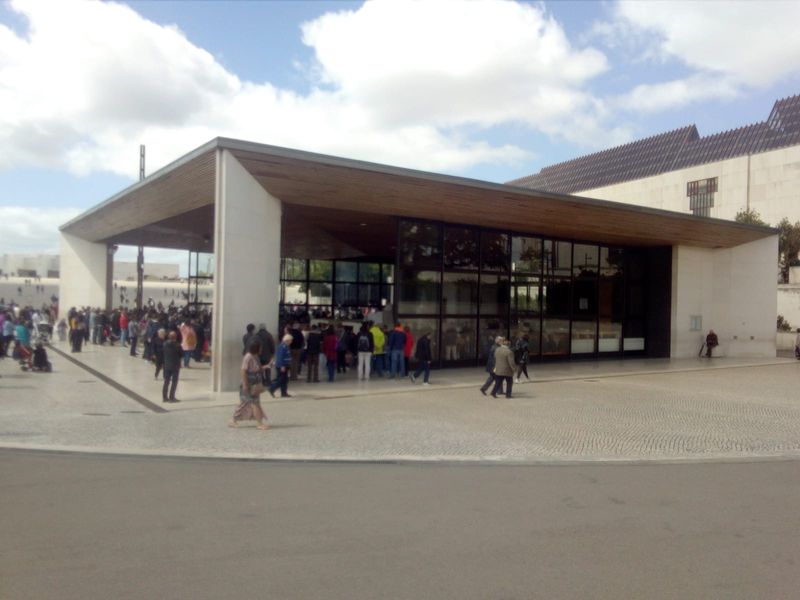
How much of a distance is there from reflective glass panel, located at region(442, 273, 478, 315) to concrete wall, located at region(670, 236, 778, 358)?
11096 millimetres

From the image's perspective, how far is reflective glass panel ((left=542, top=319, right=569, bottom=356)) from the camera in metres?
24.7

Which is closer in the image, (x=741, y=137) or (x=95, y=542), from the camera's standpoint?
(x=95, y=542)

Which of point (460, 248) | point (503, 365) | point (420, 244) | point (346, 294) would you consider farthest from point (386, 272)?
point (503, 365)

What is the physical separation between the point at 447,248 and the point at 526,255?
155 inches

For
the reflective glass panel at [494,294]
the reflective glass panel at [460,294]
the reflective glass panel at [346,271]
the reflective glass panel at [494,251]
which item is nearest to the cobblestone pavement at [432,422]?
the reflective glass panel at [460,294]

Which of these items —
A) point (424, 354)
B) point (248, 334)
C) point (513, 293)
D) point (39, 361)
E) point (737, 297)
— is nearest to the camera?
point (248, 334)

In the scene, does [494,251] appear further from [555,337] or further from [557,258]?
[555,337]

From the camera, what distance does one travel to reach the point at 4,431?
10.6m

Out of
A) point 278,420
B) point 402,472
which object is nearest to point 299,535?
point 402,472

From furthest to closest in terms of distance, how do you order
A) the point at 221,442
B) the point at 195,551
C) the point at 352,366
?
the point at 352,366 → the point at 221,442 → the point at 195,551

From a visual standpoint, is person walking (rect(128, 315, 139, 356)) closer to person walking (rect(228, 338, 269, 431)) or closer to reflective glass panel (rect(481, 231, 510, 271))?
reflective glass panel (rect(481, 231, 510, 271))

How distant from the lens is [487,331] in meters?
22.8

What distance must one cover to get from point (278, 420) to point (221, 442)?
82.9 inches

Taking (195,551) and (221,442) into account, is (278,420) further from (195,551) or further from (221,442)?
(195,551)
